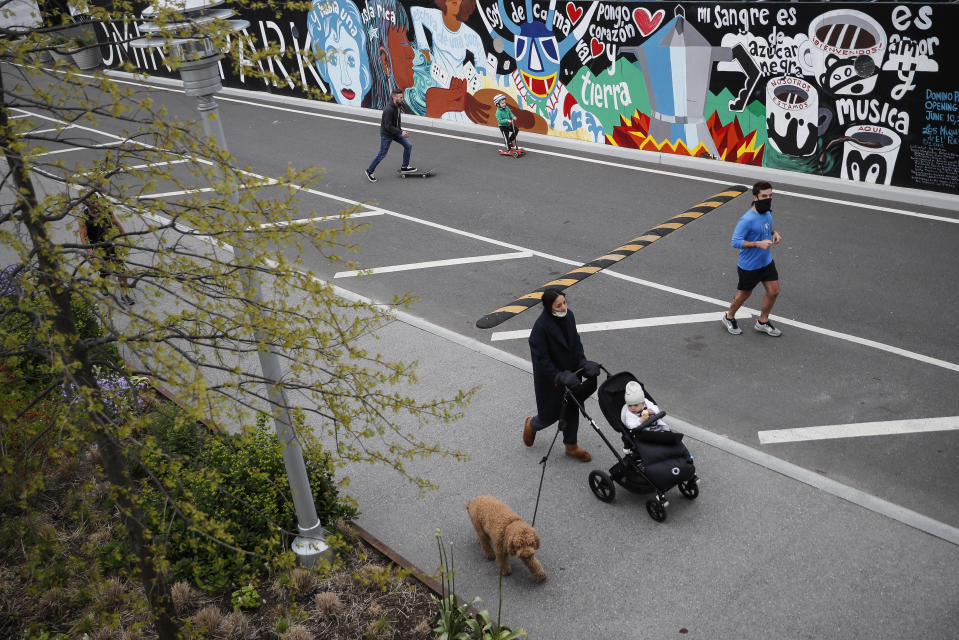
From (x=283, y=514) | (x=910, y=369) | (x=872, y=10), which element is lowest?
(x=910, y=369)

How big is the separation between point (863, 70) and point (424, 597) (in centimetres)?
1170

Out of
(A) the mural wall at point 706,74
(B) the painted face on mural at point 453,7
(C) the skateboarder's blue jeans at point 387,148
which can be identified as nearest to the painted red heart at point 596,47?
(A) the mural wall at point 706,74

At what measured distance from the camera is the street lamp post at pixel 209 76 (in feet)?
15.0

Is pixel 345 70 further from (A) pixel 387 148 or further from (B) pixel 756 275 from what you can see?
(B) pixel 756 275

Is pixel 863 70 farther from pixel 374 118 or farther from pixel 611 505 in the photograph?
pixel 374 118

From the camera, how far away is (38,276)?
4359 mm

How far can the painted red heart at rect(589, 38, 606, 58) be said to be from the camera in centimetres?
1677

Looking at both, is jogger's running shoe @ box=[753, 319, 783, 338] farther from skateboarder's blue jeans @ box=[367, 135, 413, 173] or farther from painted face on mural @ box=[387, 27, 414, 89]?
painted face on mural @ box=[387, 27, 414, 89]

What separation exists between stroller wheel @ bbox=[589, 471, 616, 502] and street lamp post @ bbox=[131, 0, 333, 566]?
2.53m

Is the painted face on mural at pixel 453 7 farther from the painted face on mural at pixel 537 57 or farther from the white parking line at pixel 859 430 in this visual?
the white parking line at pixel 859 430

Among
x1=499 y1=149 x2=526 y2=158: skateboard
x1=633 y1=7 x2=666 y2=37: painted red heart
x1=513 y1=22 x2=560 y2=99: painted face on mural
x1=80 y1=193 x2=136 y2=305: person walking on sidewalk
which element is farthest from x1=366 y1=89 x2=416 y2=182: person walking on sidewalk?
x1=80 y1=193 x2=136 y2=305: person walking on sidewalk

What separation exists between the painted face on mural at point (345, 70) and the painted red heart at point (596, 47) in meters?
8.11

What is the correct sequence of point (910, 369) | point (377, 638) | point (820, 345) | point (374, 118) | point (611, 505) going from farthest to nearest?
point (374, 118) → point (820, 345) → point (910, 369) → point (611, 505) → point (377, 638)

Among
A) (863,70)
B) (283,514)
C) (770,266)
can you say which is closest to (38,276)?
(283,514)
